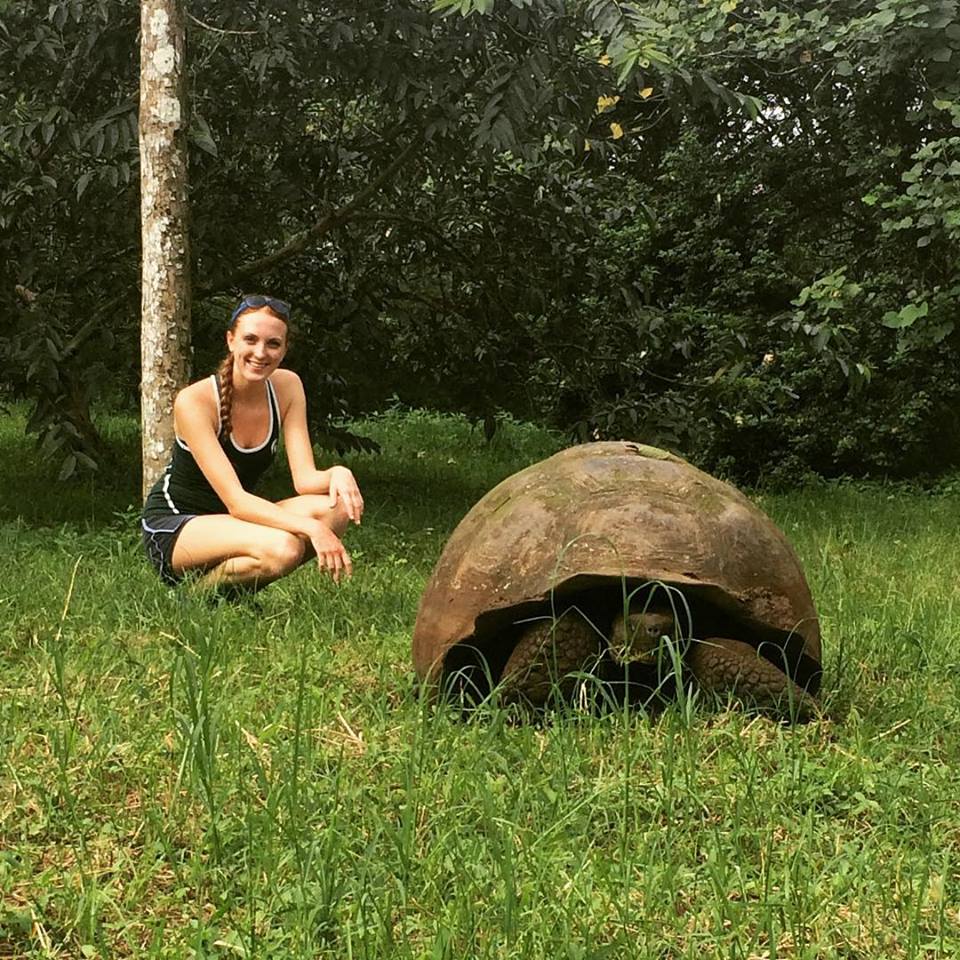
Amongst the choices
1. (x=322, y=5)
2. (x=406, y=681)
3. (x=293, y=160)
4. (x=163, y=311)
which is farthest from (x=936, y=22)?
(x=406, y=681)

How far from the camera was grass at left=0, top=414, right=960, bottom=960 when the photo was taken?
161cm

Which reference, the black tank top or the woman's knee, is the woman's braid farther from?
the woman's knee

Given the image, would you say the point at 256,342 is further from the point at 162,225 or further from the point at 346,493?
the point at 162,225

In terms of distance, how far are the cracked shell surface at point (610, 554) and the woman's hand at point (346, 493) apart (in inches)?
21.2

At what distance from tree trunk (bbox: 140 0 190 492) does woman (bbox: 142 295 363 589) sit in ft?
2.71

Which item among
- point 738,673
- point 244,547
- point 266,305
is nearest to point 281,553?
point 244,547

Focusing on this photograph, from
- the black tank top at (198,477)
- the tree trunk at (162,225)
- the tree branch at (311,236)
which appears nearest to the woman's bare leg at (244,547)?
the black tank top at (198,477)

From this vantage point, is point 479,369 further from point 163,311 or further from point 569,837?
point 569,837

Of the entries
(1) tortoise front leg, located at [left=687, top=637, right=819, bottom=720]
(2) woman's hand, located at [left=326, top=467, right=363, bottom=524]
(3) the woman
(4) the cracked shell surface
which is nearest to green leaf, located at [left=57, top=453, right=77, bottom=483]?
(3) the woman

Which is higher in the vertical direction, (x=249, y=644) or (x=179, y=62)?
(x=179, y=62)

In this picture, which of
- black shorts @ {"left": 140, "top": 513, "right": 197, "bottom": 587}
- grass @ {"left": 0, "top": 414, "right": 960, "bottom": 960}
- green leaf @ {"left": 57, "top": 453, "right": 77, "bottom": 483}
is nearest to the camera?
grass @ {"left": 0, "top": 414, "right": 960, "bottom": 960}

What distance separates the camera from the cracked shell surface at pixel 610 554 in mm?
2490

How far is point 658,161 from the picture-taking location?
9641 millimetres

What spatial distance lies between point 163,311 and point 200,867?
3.14 metres
